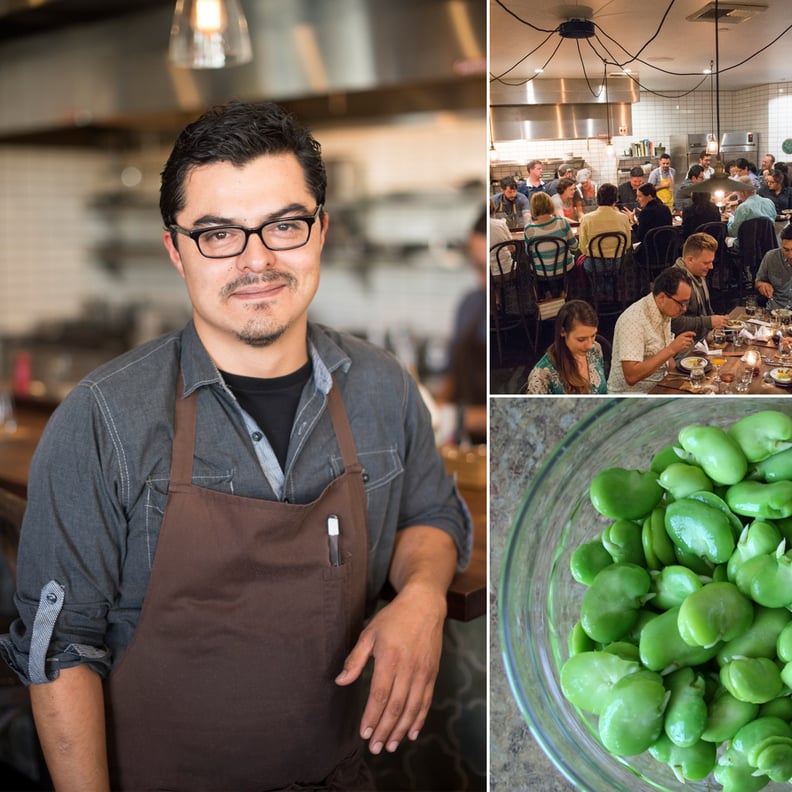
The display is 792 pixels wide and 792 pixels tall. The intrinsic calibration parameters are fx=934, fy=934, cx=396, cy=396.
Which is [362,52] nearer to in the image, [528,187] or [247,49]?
[247,49]

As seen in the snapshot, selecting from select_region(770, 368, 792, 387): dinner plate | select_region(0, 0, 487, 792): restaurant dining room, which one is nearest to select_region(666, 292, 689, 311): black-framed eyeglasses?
select_region(770, 368, 792, 387): dinner plate

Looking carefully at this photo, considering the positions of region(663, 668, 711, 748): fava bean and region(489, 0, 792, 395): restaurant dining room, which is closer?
region(663, 668, 711, 748): fava bean

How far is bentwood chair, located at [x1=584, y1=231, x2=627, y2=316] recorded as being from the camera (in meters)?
0.88

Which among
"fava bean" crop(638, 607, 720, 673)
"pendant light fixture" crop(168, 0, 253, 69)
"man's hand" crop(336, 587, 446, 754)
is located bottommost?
"man's hand" crop(336, 587, 446, 754)

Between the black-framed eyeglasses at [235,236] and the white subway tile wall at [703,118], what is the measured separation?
379mm

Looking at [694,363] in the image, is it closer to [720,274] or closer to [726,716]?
[720,274]

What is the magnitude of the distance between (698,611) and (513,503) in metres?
0.24

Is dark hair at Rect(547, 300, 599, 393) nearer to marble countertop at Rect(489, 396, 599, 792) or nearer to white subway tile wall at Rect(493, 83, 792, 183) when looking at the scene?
marble countertop at Rect(489, 396, 599, 792)

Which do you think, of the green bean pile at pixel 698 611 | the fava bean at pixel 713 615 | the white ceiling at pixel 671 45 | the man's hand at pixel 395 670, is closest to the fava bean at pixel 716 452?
the green bean pile at pixel 698 611

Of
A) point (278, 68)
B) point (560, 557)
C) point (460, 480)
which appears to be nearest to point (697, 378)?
point (560, 557)

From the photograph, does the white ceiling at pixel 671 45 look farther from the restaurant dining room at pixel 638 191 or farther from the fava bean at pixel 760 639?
the fava bean at pixel 760 639

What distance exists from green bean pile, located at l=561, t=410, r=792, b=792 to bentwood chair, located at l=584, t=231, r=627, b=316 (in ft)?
0.49

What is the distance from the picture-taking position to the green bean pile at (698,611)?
75 cm

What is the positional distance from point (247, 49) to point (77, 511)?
1.37 meters
